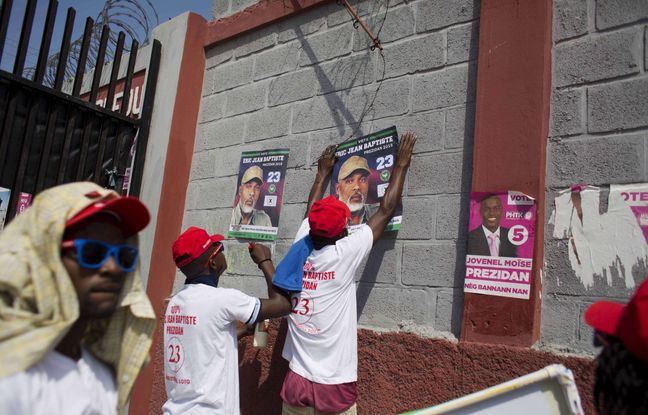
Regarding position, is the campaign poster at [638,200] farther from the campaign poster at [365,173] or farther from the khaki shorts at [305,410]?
the khaki shorts at [305,410]

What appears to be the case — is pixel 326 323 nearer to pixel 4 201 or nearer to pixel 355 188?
pixel 355 188

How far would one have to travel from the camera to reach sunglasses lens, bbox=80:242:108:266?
1531 mm

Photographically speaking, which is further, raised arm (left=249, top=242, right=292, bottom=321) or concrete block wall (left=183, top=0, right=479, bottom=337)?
concrete block wall (left=183, top=0, right=479, bottom=337)

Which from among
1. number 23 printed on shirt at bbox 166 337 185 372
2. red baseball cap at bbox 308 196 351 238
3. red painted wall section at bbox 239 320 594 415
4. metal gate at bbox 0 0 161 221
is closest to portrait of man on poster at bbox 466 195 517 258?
red painted wall section at bbox 239 320 594 415

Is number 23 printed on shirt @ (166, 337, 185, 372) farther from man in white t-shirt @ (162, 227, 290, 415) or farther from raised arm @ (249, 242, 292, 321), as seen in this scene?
raised arm @ (249, 242, 292, 321)

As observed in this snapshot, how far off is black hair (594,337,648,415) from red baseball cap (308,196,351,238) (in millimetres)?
1869

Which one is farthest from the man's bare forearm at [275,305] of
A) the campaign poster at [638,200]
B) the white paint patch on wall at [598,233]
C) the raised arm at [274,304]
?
the campaign poster at [638,200]

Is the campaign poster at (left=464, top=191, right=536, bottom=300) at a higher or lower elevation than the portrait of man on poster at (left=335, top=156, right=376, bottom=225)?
lower

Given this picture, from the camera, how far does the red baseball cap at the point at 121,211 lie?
1528mm

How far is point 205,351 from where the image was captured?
286 cm

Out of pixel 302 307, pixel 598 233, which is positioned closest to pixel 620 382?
pixel 598 233

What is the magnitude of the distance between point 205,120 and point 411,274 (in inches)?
112

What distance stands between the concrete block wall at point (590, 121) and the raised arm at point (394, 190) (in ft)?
2.95

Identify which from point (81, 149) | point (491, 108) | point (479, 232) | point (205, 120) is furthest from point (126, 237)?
point (205, 120)
